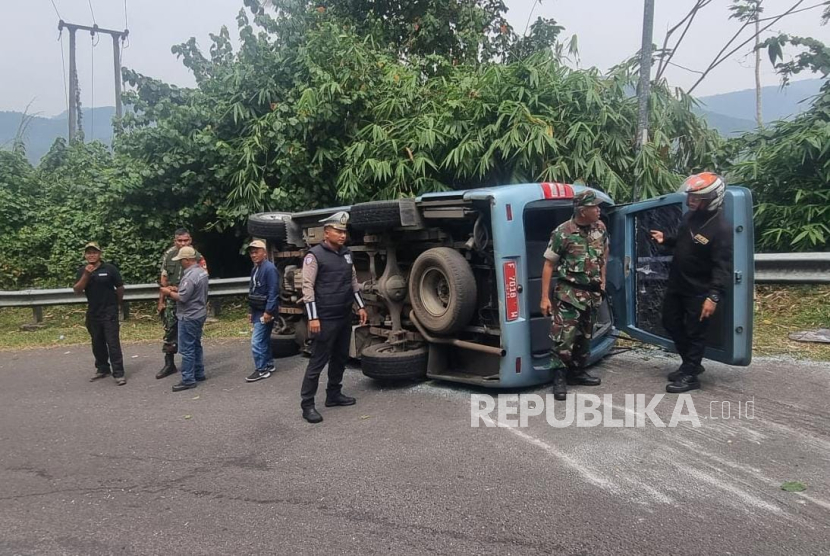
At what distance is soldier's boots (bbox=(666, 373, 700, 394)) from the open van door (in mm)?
244

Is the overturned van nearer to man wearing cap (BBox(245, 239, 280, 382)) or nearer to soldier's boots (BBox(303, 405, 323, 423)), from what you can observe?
soldier's boots (BBox(303, 405, 323, 423))

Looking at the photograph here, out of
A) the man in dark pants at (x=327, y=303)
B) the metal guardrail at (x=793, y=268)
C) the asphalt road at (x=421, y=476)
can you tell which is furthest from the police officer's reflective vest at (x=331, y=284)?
the metal guardrail at (x=793, y=268)

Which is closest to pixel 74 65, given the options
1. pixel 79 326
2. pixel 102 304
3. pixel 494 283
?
pixel 79 326

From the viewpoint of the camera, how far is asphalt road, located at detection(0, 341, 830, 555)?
2912 mm

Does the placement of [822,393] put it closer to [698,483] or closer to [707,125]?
[698,483]

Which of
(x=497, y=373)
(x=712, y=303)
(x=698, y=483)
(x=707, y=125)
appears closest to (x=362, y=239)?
(x=497, y=373)

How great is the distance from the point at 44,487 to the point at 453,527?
2762 mm

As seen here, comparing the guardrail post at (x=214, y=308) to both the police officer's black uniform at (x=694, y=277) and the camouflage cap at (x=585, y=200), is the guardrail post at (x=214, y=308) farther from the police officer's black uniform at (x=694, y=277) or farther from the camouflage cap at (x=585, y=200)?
the police officer's black uniform at (x=694, y=277)

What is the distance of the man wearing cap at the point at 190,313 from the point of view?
6207mm

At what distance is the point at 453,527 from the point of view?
299cm

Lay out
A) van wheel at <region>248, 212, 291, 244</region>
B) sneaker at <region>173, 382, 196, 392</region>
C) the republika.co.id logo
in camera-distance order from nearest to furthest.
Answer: the republika.co.id logo, sneaker at <region>173, 382, 196, 392</region>, van wheel at <region>248, 212, 291, 244</region>

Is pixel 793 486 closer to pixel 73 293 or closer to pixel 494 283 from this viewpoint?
pixel 494 283

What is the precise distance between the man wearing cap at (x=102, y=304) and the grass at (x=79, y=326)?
7.59 ft

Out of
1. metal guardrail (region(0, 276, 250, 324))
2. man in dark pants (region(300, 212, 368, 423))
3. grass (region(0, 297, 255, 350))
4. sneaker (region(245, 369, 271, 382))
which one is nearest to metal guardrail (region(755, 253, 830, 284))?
man in dark pants (region(300, 212, 368, 423))
